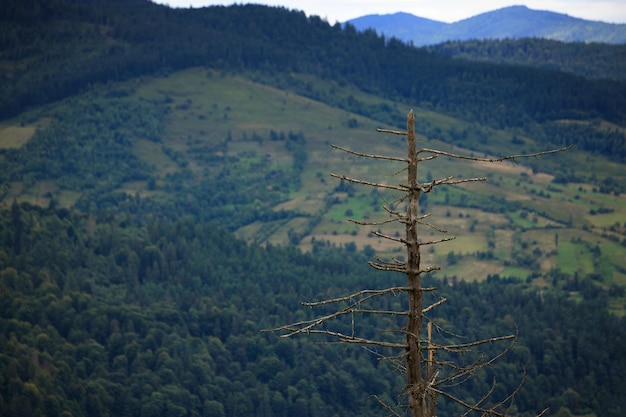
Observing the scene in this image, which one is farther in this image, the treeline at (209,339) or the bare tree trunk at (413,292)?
the treeline at (209,339)

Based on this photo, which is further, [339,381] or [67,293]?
[67,293]

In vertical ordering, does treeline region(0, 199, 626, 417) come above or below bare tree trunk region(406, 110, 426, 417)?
below

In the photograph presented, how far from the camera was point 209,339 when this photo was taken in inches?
6688

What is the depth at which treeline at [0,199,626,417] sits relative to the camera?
143625mm

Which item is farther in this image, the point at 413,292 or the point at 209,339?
the point at 209,339

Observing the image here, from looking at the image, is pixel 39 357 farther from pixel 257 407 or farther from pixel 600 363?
pixel 600 363

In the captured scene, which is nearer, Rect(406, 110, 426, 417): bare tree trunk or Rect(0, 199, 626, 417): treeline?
Rect(406, 110, 426, 417): bare tree trunk

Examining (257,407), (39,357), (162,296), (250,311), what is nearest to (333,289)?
(250,311)

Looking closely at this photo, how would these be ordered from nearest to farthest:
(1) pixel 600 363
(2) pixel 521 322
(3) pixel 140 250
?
(1) pixel 600 363
(2) pixel 521 322
(3) pixel 140 250

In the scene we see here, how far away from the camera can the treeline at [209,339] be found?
144 meters

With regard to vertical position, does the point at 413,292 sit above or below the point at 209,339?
above

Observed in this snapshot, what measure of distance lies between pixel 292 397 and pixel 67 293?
45.9 m

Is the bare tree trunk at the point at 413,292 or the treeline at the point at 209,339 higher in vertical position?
the bare tree trunk at the point at 413,292

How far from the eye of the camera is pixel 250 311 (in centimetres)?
18012
